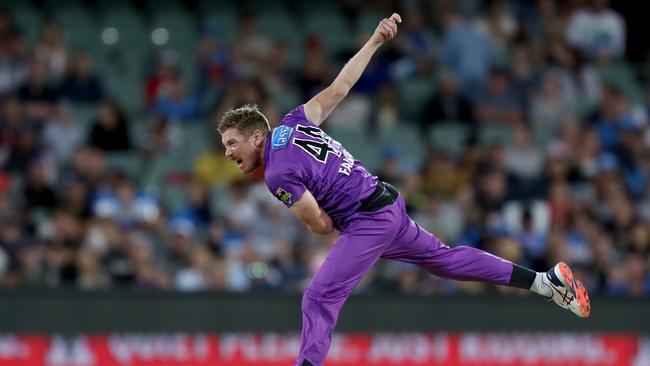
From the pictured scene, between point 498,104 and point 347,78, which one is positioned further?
point 498,104

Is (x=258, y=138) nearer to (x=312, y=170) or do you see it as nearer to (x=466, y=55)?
(x=312, y=170)

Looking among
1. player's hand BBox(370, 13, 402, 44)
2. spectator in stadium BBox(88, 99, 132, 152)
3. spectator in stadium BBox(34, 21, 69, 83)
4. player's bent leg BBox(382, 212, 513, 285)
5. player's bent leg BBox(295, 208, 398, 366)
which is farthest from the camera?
spectator in stadium BBox(34, 21, 69, 83)

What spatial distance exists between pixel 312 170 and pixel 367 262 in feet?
2.63

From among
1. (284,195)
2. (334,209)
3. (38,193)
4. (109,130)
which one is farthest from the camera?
(109,130)

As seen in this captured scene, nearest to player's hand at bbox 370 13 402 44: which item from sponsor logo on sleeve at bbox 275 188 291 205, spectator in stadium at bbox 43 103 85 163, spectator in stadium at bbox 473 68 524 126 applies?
sponsor logo on sleeve at bbox 275 188 291 205

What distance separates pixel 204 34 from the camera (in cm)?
1788

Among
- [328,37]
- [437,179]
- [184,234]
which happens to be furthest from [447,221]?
[328,37]

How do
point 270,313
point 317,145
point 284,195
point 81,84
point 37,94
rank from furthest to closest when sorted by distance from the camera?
point 81,84 < point 37,94 < point 270,313 < point 317,145 < point 284,195

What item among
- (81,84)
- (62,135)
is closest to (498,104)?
(81,84)

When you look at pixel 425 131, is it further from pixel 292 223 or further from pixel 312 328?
pixel 312 328

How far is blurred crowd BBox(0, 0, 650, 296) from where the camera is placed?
563 inches

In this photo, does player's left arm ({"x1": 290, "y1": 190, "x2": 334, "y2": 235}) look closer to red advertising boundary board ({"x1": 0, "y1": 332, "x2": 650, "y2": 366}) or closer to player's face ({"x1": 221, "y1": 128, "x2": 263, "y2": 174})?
player's face ({"x1": 221, "y1": 128, "x2": 263, "y2": 174})

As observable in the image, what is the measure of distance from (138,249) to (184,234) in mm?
592

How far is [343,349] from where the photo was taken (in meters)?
13.6
